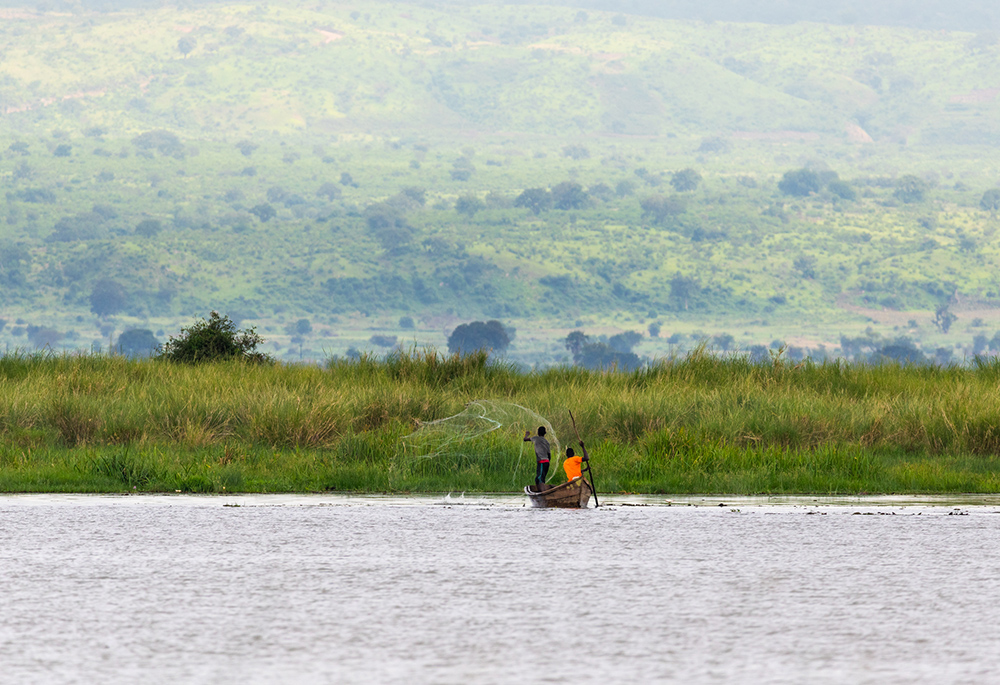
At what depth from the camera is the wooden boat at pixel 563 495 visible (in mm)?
15227

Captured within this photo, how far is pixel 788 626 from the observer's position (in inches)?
349

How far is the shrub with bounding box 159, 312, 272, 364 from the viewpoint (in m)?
30.8

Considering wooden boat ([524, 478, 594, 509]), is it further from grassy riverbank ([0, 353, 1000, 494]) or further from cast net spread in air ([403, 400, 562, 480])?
cast net spread in air ([403, 400, 562, 480])

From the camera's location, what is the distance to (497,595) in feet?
32.7

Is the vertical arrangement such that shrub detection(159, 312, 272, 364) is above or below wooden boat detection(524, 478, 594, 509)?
above

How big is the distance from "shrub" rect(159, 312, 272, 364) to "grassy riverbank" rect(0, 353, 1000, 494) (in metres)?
2.43

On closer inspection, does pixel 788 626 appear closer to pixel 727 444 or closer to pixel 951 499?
pixel 951 499

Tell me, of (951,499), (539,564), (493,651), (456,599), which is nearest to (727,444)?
(951,499)

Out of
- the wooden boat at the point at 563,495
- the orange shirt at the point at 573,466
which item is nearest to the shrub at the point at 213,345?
the wooden boat at the point at 563,495

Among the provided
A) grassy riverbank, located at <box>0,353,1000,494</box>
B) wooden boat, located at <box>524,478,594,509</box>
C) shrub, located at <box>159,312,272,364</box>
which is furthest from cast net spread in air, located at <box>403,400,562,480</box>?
shrub, located at <box>159,312,272,364</box>

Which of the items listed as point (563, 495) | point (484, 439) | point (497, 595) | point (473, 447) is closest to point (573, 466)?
point (563, 495)

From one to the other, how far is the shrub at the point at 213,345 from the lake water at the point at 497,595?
15.5 meters

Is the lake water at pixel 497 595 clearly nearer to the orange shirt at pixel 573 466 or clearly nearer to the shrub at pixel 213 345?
the orange shirt at pixel 573 466

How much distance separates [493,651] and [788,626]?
1.95 m
